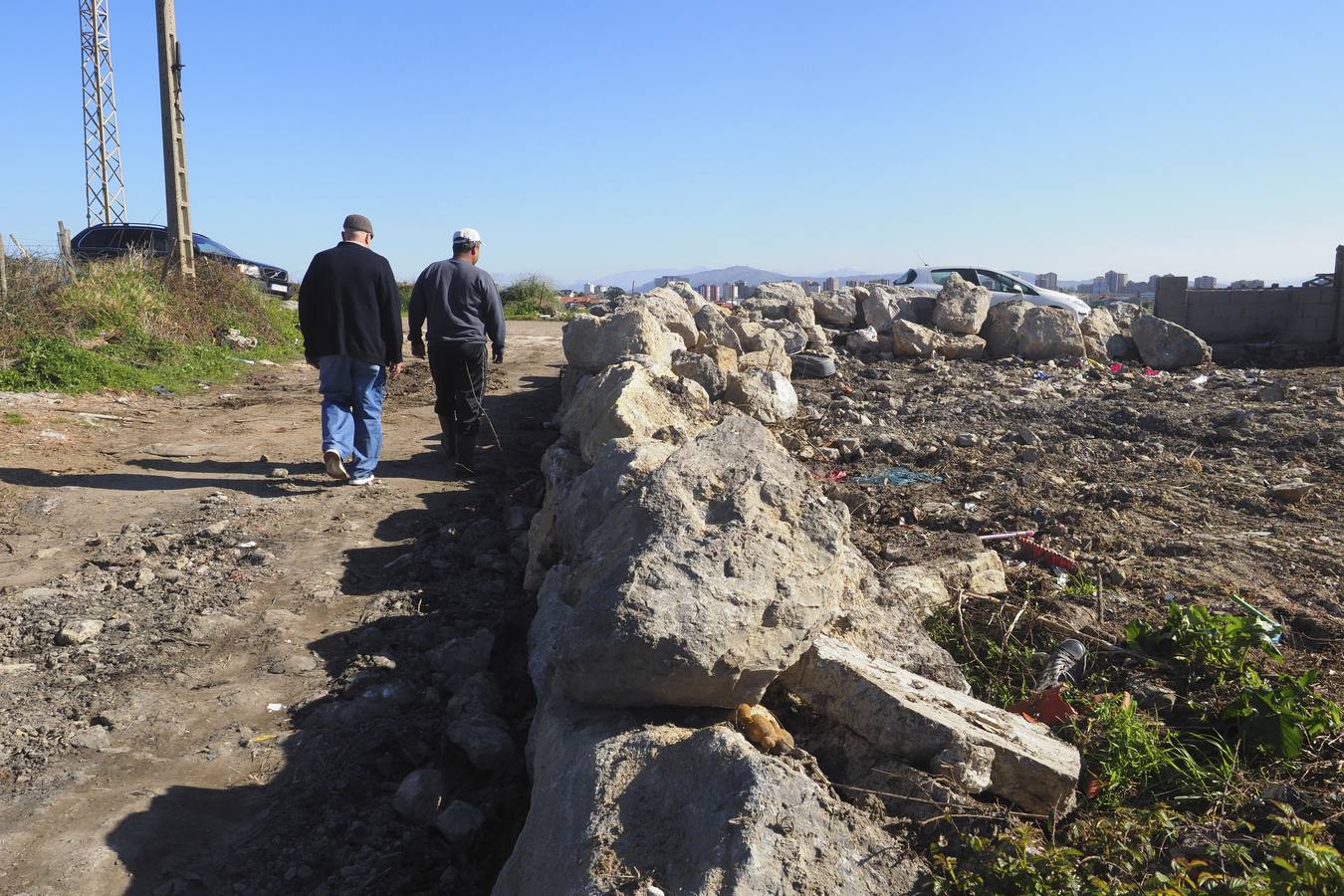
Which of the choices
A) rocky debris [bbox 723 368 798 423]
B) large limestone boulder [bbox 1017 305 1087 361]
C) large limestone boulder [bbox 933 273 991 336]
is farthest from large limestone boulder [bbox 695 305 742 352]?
large limestone boulder [bbox 1017 305 1087 361]

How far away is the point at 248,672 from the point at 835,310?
12679 mm

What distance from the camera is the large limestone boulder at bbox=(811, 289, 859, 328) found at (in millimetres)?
15273

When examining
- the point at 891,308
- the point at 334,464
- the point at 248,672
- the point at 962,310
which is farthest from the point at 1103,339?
the point at 248,672

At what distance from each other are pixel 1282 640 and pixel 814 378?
820cm

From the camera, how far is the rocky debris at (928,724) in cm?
254

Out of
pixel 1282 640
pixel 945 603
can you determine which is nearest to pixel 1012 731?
pixel 945 603

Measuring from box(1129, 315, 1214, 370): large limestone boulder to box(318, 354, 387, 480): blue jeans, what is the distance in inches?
488

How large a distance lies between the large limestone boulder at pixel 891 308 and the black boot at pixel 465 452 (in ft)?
30.3

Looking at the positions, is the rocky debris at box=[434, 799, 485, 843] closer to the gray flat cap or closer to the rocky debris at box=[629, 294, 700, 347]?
the gray flat cap

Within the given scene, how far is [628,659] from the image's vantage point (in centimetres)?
253

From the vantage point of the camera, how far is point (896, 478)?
7.01 meters

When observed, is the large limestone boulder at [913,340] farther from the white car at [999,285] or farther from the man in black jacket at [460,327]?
the man in black jacket at [460,327]

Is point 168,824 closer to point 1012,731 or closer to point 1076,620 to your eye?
point 1012,731

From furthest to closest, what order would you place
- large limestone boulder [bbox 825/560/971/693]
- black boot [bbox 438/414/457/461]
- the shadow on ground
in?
black boot [bbox 438/414/457/461] < large limestone boulder [bbox 825/560/971/693] < the shadow on ground
